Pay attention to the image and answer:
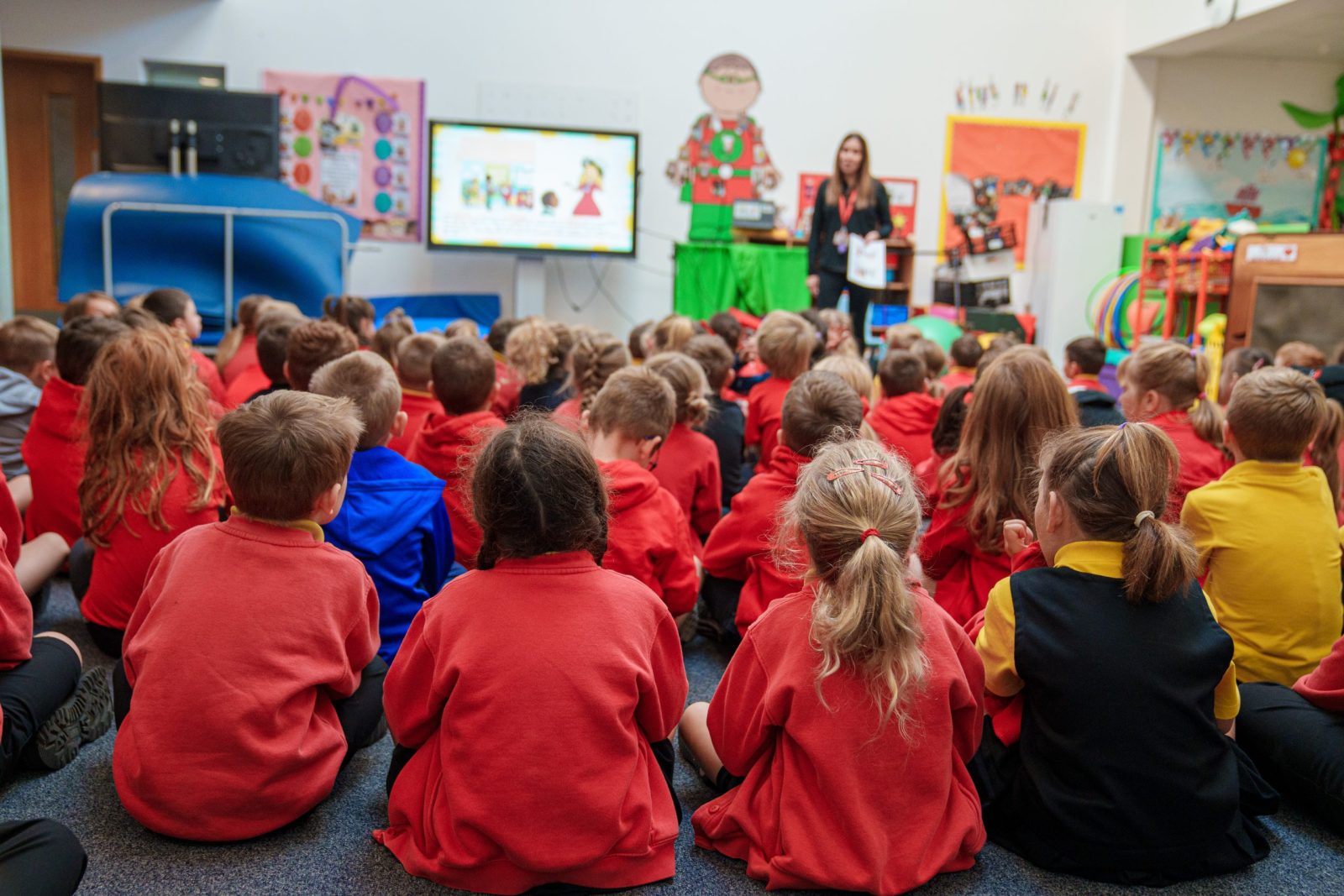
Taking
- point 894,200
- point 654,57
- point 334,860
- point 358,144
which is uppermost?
point 654,57

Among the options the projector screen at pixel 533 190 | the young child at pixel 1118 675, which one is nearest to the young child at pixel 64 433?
the young child at pixel 1118 675

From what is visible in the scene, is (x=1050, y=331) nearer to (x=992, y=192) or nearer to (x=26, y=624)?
(x=992, y=192)

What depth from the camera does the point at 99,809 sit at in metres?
1.76

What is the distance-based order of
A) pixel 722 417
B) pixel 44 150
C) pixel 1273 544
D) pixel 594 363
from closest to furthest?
pixel 1273 544
pixel 594 363
pixel 722 417
pixel 44 150

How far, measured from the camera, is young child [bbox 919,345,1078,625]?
7.13ft

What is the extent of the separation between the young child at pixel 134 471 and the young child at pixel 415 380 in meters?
0.85

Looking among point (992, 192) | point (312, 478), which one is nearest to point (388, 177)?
point (992, 192)

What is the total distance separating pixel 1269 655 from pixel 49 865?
2.14 metres

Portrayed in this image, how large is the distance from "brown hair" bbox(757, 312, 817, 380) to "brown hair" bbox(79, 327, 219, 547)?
6.21 ft

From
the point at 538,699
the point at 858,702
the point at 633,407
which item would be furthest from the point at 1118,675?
the point at 633,407

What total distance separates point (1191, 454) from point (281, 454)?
224cm

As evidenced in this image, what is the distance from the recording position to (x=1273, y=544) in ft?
6.78

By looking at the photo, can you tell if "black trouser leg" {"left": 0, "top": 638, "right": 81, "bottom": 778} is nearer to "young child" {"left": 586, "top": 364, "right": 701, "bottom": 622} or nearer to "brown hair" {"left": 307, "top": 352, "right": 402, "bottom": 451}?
→ "brown hair" {"left": 307, "top": 352, "right": 402, "bottom": 451}

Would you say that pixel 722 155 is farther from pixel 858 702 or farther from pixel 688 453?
pixel 858 702
